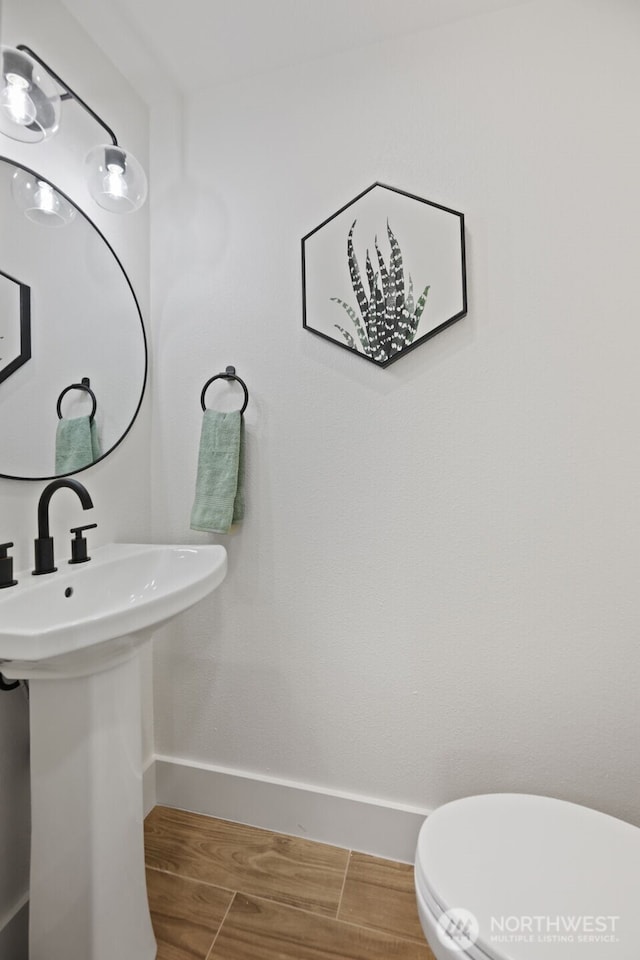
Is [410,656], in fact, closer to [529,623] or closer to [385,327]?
[529,623]

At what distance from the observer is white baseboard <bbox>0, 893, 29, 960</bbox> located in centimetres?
98

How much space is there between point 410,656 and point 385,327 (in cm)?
92

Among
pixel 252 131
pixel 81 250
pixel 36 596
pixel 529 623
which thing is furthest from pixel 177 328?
pixel 529 623

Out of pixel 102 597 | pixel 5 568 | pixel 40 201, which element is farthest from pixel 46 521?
pixel 40 201

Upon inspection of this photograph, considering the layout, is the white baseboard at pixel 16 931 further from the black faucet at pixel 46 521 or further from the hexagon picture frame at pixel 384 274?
the hexagon picture frame at pixel 384 274

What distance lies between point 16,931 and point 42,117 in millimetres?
1756

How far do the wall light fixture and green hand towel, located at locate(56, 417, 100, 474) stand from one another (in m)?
0.56

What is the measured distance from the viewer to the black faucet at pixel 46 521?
966 mm

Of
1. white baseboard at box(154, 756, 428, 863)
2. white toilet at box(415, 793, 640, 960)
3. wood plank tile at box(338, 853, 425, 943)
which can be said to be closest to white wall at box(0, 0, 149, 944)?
white baseboard at box(154, 756, 428, 863)

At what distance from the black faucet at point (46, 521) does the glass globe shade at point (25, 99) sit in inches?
28.6

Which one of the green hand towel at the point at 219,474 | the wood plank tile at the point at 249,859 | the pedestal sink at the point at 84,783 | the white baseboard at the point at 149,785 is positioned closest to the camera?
the pedestal sink at the point at 84,783

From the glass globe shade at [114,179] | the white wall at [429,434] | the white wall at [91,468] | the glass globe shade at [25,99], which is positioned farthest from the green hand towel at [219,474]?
the glass globe shade at [25,99]

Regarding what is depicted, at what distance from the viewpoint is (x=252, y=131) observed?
139cm

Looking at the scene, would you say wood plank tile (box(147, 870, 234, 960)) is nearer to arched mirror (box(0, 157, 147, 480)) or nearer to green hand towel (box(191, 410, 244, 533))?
green hand towel (box(191, 410, 244, 533))
